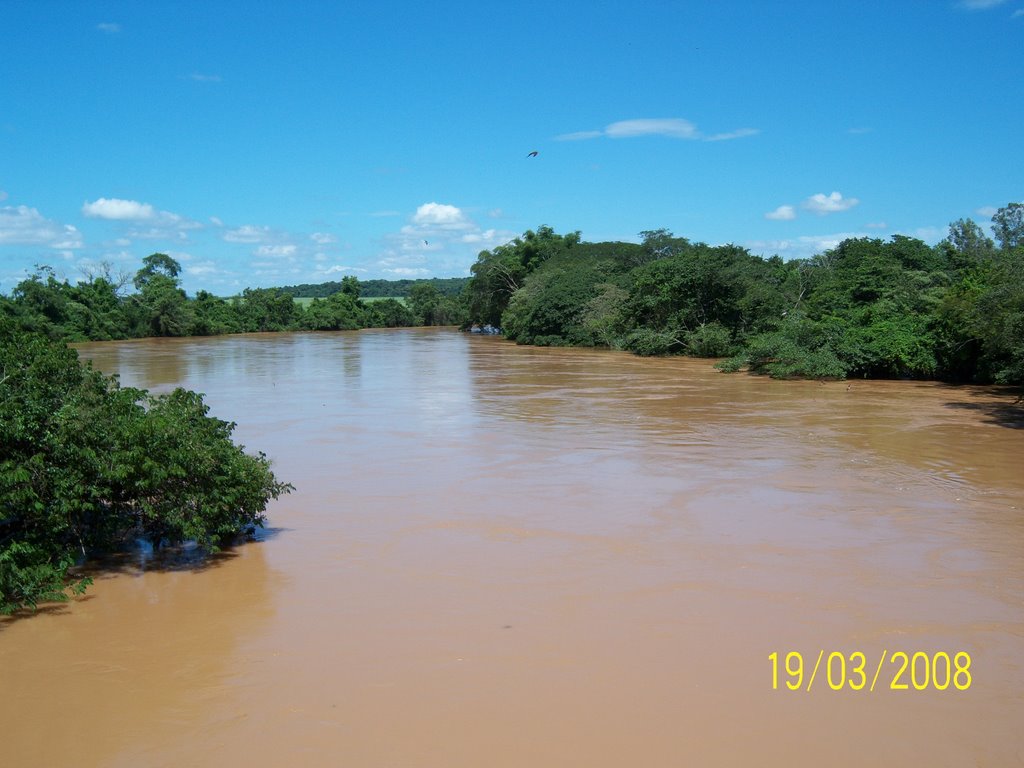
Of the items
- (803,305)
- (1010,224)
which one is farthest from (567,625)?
(1010,224)

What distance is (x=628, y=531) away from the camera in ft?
29.3

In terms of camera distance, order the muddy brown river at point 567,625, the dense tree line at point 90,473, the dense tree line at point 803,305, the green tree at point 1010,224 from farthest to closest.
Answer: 1. the green tree at point 1010,224
2. the dense tree line at point 803,305
3. the dense tree line at point 90,473
4. the muddy brown river at point 567,625

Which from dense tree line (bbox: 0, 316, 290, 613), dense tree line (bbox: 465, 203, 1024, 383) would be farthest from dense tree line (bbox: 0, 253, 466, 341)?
dense tree line (bbox: 0, 316, 290, 613)

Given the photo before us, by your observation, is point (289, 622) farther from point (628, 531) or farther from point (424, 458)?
point (424, 458)

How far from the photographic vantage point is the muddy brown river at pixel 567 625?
4.82 m

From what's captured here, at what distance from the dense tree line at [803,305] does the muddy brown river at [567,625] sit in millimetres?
9380

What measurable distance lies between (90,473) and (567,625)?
4.22 meters

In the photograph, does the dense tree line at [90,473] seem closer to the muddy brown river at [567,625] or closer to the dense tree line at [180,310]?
the muddy brown river at [567,625]

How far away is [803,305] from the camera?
32562 millimetres

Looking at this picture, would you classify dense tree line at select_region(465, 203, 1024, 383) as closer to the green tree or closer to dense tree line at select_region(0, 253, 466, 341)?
the green tree

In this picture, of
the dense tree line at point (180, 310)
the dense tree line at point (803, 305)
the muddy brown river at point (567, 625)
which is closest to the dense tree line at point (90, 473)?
the muddy brown river at point (567, 625)

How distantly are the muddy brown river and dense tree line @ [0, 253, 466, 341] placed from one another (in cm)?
4029

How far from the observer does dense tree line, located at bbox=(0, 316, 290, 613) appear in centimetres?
659

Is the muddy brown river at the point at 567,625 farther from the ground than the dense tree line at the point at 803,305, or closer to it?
closer to it
